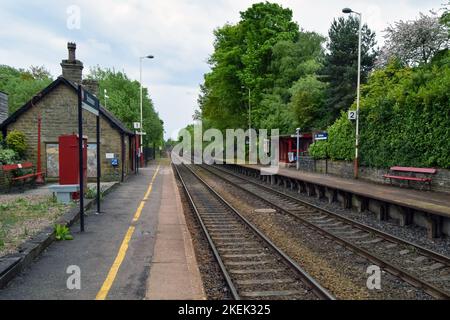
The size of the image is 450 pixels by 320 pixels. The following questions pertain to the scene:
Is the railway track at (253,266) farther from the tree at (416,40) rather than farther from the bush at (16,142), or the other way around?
the tree at (416,40)

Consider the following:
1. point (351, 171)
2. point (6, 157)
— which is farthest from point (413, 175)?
point (6, 157)

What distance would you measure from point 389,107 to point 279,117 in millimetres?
19485

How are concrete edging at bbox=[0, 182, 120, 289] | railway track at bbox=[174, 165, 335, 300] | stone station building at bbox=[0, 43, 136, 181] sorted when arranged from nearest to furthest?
concrete edging at bbox=[0, 182, 120, 289] → railway track at bbox=[174, 165, 335, 300] → stone station building at bbox=[0, 43, 136, 181]

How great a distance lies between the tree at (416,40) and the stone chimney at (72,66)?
70.6 feet

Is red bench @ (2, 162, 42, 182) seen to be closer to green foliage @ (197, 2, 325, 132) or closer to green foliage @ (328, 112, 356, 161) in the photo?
green foliage @ (328, 112, 356, 161)

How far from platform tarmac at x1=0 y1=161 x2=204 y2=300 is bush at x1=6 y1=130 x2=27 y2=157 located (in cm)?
1099

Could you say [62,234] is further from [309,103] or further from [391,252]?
[309,103]

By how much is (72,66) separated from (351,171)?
1690 cm

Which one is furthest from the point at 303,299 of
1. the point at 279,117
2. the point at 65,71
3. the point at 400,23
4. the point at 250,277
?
the point at 279,117

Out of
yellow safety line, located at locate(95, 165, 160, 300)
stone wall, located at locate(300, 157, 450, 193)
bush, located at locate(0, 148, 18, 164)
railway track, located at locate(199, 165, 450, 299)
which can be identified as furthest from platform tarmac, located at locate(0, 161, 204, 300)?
stone wall, located at locate(300, 157, 450, 193)

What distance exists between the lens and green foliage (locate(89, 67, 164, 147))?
1751 inches

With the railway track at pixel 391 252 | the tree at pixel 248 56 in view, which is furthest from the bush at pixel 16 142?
the tree at pixel 248 56

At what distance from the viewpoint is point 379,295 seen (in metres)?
6.01

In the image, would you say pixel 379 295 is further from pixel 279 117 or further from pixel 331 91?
pixel 279 117
